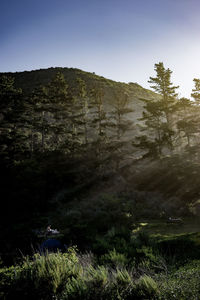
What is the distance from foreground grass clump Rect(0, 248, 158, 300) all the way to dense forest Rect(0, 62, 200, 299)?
0.08 feet

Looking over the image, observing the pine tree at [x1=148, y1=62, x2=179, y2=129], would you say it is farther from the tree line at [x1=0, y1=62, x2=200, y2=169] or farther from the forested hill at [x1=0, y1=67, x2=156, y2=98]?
the forested hill at [x1=0, y1=67, x2=156, y2=98]

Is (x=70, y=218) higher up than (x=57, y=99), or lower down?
lower down

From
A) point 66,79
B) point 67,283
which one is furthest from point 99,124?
point 66,79

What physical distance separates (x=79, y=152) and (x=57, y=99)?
13.9 metres

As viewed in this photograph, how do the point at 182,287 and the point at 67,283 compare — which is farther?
the point at 67,283

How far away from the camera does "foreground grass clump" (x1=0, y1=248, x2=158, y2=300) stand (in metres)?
5.28

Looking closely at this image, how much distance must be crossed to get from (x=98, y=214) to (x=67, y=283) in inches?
560

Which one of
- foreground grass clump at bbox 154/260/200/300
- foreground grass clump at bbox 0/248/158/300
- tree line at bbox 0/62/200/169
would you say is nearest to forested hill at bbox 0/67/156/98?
tree line at bbox 0/62/200/169

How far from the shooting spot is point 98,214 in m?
19.7

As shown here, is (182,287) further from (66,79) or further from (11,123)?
(66,79)

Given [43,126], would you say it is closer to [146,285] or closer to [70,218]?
[70,218]

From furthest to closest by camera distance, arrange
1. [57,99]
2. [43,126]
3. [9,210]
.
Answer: [57,99] → [43,126] → [9,210]

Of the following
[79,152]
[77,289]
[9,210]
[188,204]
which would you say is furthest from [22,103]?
[77,289]

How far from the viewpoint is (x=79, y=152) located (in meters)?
32.9
